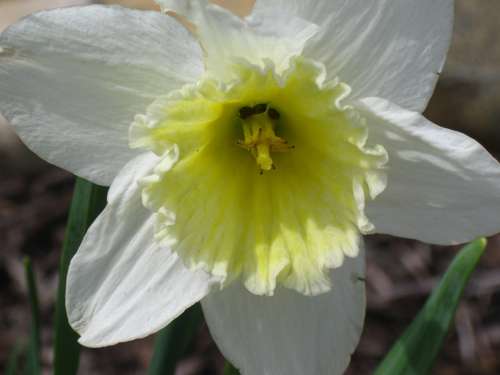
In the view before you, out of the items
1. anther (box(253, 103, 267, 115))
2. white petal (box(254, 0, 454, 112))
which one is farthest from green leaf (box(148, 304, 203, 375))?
white petal (box(254, 0, 454, 112))

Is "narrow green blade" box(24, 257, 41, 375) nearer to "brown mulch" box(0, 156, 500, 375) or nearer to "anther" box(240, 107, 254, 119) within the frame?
"anther" box(240, 107, 254, 119)

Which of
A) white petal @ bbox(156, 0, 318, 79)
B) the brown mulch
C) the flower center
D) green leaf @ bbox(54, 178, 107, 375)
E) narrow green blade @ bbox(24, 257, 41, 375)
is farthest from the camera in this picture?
the brown mulch

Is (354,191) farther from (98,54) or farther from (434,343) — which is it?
(98,54)

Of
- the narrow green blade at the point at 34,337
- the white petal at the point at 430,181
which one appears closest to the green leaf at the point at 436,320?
the white petal at the point at 430,181

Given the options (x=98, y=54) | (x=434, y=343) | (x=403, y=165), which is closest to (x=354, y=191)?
(x=403, y=165)

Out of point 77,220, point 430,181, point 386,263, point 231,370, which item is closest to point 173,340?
point 231,370

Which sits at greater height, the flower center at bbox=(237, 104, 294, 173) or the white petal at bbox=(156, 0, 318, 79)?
the white petal at bbox=(156, 0, 318, 79)
